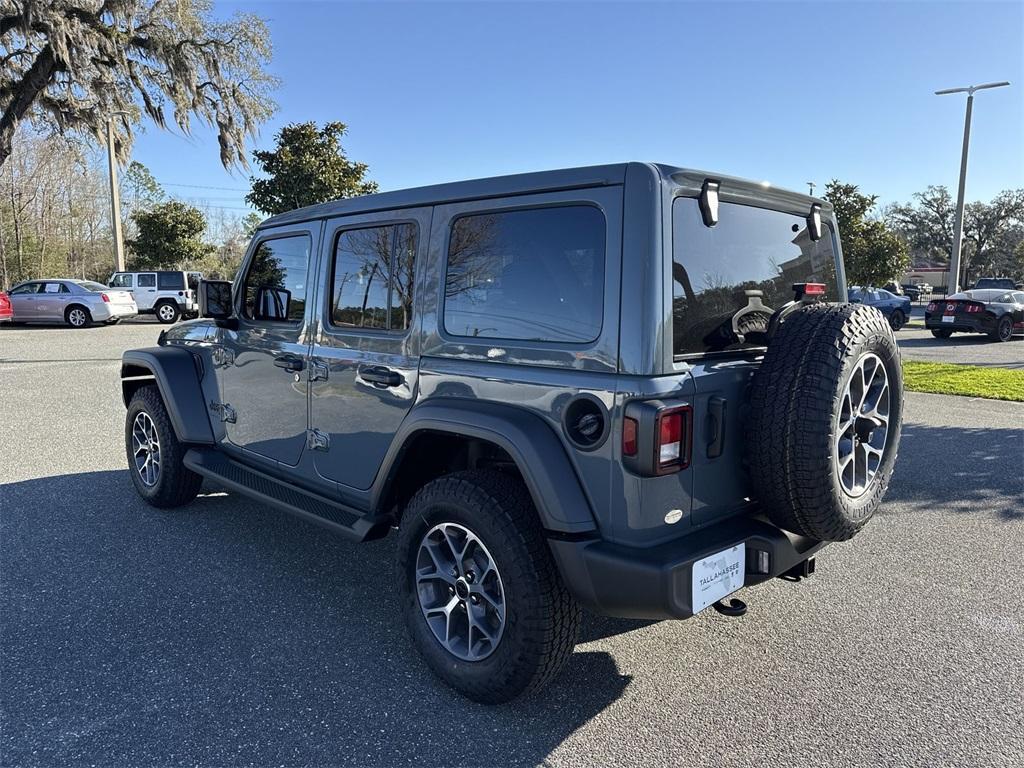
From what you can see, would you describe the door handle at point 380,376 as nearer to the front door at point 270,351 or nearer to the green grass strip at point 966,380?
the front door at point 270,351

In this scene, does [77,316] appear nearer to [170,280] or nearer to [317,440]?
[170,280]

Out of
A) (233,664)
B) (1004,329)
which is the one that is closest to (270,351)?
(233,664)

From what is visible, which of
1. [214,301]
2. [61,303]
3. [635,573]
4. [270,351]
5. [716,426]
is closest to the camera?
[635,573]

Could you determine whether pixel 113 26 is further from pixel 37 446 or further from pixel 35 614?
pixel 35 614

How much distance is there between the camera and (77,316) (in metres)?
19.7

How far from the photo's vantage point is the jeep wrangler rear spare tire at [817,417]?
2.42 meters

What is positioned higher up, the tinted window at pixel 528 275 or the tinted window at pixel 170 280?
the tinted window at pixel 170 280

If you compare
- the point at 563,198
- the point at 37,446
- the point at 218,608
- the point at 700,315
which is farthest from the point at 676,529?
the point at 37,446

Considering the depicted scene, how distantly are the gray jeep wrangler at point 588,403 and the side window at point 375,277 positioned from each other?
0.01 metres

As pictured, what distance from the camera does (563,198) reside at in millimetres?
2555

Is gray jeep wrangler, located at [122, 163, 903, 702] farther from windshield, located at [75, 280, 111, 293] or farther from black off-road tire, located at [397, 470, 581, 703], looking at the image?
windshield, located at [75, 280, 111, 293]

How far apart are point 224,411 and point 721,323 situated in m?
3.12

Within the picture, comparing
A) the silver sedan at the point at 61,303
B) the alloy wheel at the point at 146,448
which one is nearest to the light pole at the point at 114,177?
the silver sedan at the point at 61,303

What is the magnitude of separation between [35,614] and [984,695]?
4.17m
